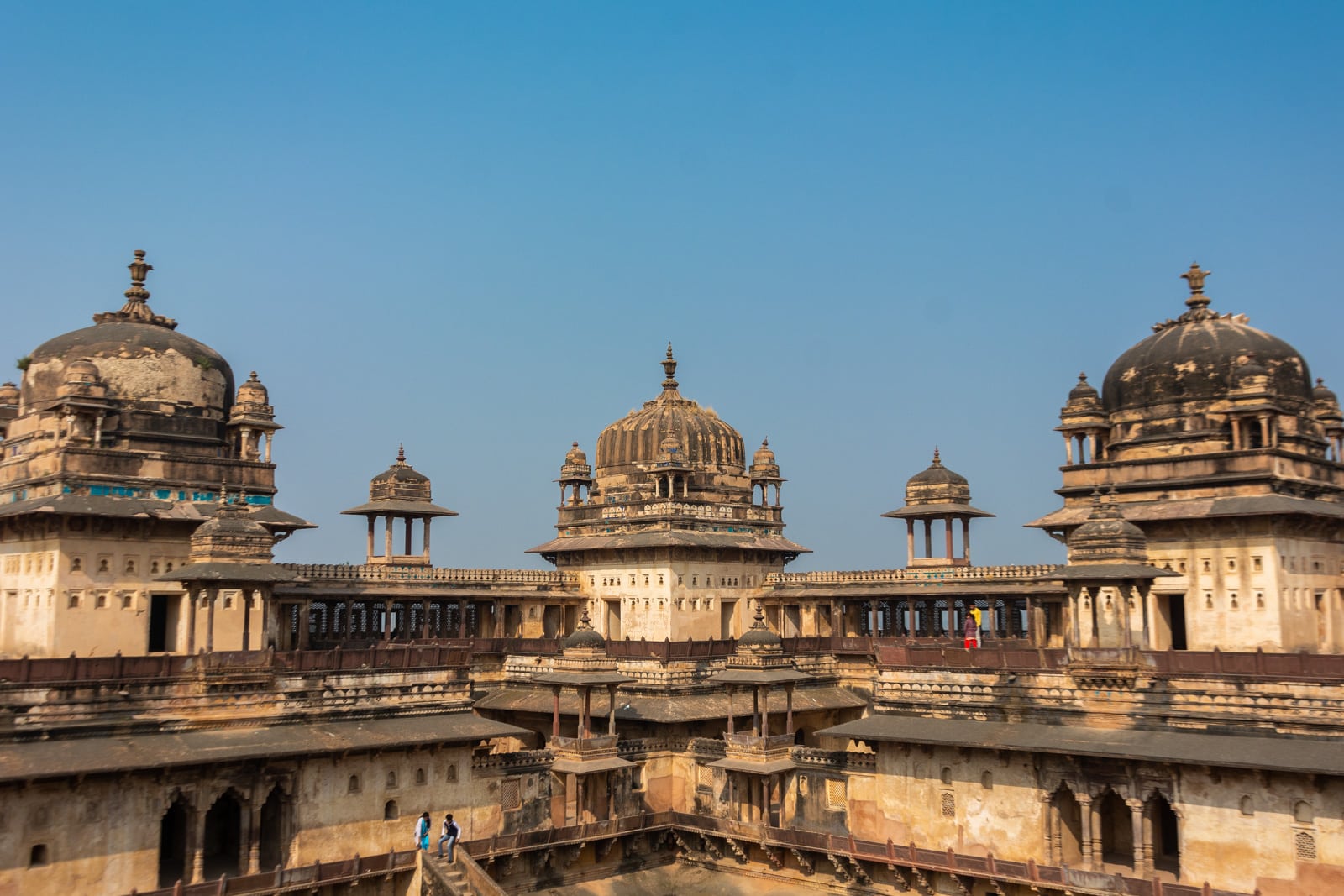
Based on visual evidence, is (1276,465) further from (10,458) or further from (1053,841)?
(10,458)

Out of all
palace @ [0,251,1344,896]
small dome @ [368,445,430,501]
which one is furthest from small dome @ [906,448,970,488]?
small dome @ [368,445,430,501]

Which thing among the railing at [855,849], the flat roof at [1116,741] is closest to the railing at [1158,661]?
the flat roof at [1116,741]

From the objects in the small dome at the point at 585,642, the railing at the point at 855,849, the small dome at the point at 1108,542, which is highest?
the small dome at the point at 1108,542

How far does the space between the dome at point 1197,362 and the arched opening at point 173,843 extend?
31.6 m

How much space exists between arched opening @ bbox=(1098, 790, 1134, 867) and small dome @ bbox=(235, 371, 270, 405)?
→ 95.5 ft

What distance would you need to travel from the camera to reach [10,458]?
3919 cm

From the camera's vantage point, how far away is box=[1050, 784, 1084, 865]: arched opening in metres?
30.5

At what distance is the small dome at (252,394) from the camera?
134ft

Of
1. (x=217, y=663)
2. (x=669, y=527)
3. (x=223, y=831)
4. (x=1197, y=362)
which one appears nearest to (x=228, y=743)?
(x=217, y=663)

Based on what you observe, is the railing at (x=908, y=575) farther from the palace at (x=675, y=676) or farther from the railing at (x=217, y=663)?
the railing at (x=217, y=663)

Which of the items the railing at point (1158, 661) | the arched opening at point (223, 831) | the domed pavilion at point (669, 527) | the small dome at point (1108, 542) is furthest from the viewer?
the domed pavilion at point (669, 527)

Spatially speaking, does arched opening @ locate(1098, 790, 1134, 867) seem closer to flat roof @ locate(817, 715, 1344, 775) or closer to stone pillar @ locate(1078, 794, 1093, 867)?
stone pillar @ locate(1078, 794, 1093, 867)

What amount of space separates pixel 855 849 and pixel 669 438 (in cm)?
2157

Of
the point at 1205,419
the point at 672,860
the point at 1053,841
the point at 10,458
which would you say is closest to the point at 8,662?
the point at 10,458
